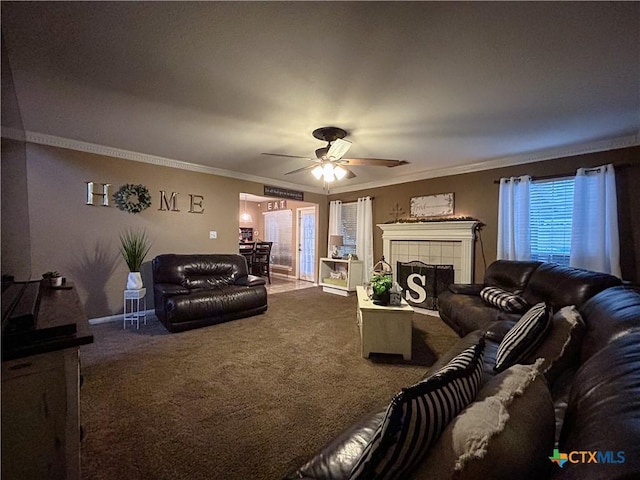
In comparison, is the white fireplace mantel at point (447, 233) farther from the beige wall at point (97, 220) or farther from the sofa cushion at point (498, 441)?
the sofa cushion at point (498, 441)

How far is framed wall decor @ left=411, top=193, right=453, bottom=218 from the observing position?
4766mm

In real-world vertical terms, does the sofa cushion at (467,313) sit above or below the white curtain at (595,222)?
below

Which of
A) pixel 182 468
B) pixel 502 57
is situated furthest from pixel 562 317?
pixel 182 468

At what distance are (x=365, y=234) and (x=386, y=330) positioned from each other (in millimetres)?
3477

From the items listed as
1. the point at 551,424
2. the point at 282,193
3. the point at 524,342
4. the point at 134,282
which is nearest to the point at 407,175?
the point at 282,193

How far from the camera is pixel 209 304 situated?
364 centimetres

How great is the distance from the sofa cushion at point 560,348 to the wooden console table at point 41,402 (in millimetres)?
2081

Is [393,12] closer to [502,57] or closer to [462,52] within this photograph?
[462,52]

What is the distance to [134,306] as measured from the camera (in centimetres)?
410

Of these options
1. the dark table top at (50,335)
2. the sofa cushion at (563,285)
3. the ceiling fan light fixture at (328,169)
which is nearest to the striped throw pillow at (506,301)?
the sofa cushion at (563,285)

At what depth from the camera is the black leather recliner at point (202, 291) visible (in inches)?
137

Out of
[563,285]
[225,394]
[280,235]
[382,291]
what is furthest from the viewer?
[280,235]

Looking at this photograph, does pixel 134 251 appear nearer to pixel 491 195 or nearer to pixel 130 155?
pixel 130 155

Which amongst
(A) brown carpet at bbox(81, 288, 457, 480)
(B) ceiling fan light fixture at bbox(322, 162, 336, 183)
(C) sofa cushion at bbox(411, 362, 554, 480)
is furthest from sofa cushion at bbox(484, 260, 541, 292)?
(C) sofa cushion at bbox(411, 362, 554, 480)
